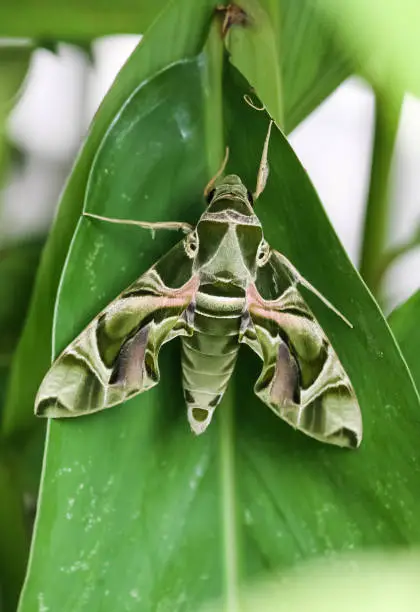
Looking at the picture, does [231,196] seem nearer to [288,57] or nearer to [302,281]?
[302,281]

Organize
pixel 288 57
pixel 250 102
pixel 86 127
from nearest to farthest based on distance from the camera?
1. pixel 250 102
2. pixel 288 57
3. pixel 86 127

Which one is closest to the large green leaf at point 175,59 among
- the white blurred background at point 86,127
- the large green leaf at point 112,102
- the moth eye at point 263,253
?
the large green leaf at point 112,102

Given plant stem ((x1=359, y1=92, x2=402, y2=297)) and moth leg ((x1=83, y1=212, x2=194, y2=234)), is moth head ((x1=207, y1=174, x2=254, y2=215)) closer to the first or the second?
moth leg ((x1=83, y1=212, x2=194, y2=234))

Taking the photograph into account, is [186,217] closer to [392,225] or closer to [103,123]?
[103,123]

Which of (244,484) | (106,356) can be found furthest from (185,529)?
(106,356)

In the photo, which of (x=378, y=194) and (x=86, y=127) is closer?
(x=378, y=194)

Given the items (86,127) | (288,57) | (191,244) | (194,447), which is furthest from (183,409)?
(86,127)

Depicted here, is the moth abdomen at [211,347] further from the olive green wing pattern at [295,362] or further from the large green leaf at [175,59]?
the large green leaf at [175,59]
